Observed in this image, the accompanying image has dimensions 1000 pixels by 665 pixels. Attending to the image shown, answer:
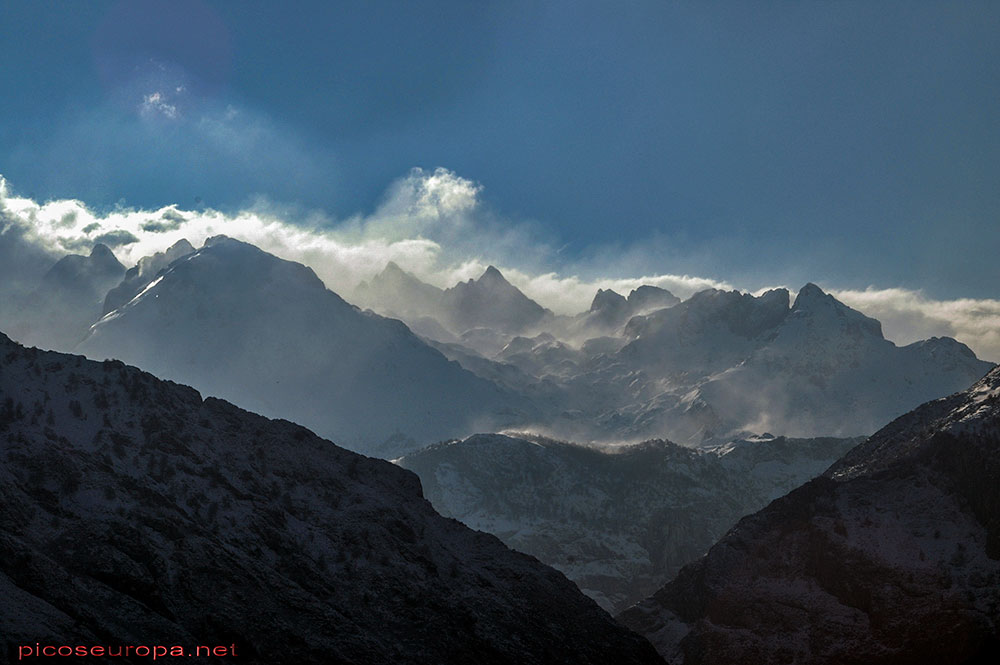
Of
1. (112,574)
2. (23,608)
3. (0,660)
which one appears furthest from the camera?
(112,574)

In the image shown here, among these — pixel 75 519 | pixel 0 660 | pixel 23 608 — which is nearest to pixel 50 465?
pixel 75 519

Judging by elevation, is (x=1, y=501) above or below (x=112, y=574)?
above

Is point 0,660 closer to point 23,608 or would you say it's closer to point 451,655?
point 23,608

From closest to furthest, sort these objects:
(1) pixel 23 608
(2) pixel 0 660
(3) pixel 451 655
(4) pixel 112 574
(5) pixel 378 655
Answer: (2) pixel 0 660
(1) pixel 23 608
(4) pixel 112 574
(5) pixel 378 655
(3) pixel 451 655

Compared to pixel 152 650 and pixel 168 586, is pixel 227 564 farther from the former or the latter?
pixel 152 650

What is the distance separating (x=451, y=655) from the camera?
651ft

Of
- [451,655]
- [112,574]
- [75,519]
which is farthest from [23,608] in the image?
[451,655]

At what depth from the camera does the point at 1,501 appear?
17975 centimetres

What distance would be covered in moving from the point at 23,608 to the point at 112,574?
22275mm

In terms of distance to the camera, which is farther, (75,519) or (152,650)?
(75,519)

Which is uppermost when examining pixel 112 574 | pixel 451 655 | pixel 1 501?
pixel 1 501

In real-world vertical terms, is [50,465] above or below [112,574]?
above

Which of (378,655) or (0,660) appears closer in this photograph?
(0,660)

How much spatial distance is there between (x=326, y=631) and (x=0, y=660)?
187 ft
